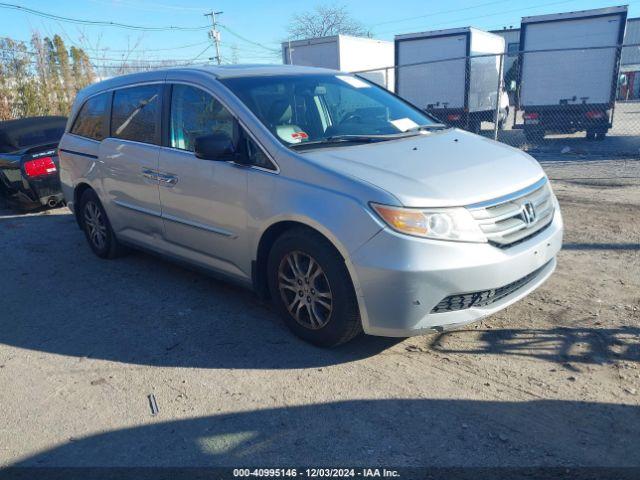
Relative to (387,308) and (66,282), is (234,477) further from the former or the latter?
(66,282)

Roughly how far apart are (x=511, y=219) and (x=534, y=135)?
496 inches

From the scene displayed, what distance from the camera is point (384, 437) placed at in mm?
2670

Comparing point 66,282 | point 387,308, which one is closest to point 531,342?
point 387,308

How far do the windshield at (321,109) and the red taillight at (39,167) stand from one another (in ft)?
16.1

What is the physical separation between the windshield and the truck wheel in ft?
36.1

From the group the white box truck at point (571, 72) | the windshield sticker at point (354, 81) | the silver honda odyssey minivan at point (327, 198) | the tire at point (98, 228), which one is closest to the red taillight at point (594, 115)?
the white box truck at point (571, 72)

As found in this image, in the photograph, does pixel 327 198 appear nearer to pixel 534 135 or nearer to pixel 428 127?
pixel 428 127

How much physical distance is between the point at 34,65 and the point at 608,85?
15.6m

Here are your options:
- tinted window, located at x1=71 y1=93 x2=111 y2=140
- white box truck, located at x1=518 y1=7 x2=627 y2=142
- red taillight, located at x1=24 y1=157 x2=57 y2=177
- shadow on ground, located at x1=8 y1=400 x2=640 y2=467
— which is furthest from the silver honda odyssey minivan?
white box truck, located at x1=518 y1=7 x2=627 y2=142

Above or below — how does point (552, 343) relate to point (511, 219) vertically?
below

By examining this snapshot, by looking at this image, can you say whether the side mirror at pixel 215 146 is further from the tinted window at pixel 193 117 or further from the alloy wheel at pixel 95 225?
the alloy wheel at pixel 95 225

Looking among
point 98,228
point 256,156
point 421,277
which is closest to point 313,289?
point 421,277

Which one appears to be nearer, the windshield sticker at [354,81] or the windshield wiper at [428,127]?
the windshield wiper at [428,127]

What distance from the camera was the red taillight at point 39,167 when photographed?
24.8 feet
